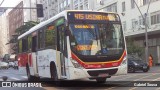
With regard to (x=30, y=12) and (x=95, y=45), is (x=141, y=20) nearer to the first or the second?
(x=95, y=45)

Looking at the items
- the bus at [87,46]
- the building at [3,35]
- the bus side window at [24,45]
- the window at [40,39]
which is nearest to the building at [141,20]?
the bus side window at [24,45]

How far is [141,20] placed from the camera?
46844 mm

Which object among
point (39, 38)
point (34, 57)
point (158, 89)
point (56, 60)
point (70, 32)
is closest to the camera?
point (158, 89)

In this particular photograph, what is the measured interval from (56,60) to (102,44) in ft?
7.86

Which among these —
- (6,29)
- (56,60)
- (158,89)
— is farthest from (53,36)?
(6,29)

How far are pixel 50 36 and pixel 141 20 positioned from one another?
103ft

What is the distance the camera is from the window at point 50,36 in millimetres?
16450

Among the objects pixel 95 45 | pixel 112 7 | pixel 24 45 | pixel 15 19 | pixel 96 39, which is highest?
pixel 15 19

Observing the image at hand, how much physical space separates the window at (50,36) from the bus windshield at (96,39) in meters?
1.89

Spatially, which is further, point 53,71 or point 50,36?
point 50,36

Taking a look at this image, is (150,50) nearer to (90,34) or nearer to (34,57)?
(34,57)

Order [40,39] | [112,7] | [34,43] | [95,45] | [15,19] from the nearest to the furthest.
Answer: [95,45] < [40,39] < [34,43] < [112,7] < [15,19]

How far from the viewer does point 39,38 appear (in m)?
19.1

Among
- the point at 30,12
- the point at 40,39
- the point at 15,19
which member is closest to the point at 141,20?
the point at 40,39
